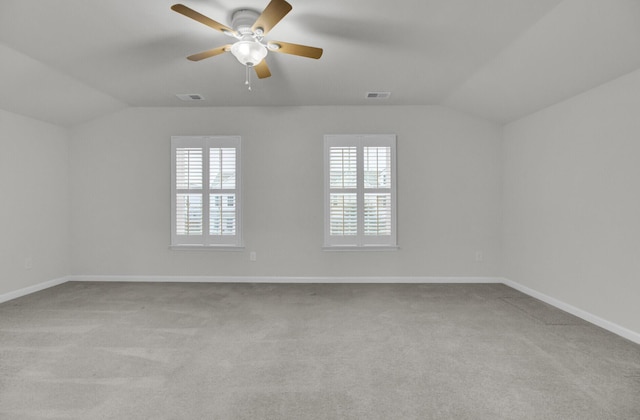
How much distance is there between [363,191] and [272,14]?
9.28ft

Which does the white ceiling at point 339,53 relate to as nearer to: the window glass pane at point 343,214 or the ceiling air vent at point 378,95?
the ceiling air vent at point 378,95

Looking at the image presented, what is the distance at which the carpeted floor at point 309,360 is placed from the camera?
5.87ft

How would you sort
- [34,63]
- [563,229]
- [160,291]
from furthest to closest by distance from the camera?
1. [160,291]
2. [563,229]
3. [34,63]

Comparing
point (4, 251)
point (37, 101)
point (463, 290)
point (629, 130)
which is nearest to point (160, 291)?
point (4, 251)

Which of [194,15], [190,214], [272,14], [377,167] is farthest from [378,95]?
[190,214]

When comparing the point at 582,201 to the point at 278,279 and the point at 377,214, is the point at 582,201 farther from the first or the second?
the point at 278,279

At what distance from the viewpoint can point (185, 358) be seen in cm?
234

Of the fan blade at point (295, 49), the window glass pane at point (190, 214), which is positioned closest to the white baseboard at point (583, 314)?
the fan blade at point (295, 49)

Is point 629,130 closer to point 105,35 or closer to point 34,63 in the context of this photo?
point 105,35

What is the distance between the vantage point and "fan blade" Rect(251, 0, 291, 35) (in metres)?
1.88

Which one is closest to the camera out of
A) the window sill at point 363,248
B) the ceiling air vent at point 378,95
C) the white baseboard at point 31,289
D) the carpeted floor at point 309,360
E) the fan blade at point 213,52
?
the carpeted floor at point 309,360

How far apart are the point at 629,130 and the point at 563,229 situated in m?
1.15

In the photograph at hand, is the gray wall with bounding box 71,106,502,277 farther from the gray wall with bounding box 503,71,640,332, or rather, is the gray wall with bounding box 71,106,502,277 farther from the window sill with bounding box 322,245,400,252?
the gray wall with bounding box 503,71,640,332

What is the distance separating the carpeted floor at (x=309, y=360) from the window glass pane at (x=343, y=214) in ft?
3.52
